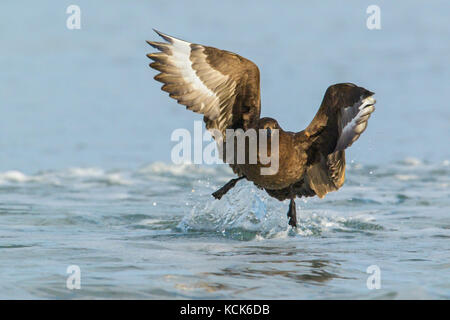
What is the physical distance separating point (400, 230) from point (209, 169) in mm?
4567

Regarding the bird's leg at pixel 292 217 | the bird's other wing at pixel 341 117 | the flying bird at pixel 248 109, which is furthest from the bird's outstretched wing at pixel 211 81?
the bird's leg at pixel 292 217

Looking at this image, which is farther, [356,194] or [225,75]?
[356,194]

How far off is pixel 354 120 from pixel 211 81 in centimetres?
129

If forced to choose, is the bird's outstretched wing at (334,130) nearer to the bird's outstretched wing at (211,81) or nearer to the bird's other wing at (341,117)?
the bird's other wing at (341,117)

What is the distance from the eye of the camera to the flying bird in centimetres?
702

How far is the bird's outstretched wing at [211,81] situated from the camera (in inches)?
278

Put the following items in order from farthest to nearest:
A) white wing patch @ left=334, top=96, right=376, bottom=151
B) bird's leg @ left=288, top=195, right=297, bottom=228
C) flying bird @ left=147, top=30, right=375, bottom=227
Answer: bird's leg @ left=288, top=195, right=297, bottom=228, flying bird @ left=147, top=30, right=375, bottom=227, white wing patch @ left=334, top=96, right=376, bottom=151

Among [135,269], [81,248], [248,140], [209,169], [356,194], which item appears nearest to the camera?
[135,269]

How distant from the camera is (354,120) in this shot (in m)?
6.75

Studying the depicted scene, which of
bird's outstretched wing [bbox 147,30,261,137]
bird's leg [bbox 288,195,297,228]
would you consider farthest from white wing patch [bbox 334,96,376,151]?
bird's leg [bbox 288,195,297,228]

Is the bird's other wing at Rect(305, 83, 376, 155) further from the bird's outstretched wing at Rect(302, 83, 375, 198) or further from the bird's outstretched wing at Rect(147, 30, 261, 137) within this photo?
the bird's outstretched wing at Rect(147, 30, 261, 137)
